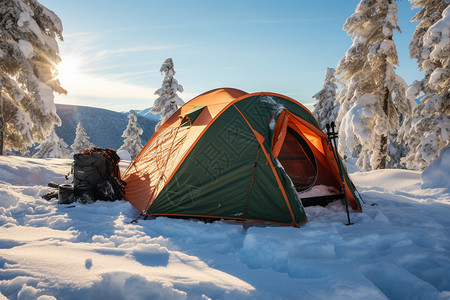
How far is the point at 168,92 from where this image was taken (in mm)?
22828

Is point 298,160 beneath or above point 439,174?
above

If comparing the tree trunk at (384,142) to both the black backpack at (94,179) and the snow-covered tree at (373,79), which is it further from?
the black backpack at (94,179)

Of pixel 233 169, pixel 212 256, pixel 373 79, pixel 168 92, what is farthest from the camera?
pixel 168 92

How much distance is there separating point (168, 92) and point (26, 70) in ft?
40.8

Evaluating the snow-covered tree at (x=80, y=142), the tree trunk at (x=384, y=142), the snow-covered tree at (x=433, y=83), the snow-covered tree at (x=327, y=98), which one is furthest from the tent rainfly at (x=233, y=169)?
the snow-covered tree at (x=80, y=142)

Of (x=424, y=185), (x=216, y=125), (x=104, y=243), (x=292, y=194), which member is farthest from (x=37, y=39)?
(x=424, y=185)

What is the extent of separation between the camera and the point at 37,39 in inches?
453

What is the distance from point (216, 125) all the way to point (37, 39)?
11440 mm

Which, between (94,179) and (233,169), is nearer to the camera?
(233,169)

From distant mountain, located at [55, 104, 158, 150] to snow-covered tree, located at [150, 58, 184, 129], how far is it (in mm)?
88719

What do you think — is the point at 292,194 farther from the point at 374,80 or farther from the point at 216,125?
the point at 374,80

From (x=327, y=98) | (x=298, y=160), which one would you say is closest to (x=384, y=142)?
(x=298, y=160)

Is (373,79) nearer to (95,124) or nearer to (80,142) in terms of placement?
(80,142)

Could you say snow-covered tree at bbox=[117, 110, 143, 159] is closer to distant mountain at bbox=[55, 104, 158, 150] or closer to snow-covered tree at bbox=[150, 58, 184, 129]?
snow-covered tree at bbox=[150, 58, 184, 129]
